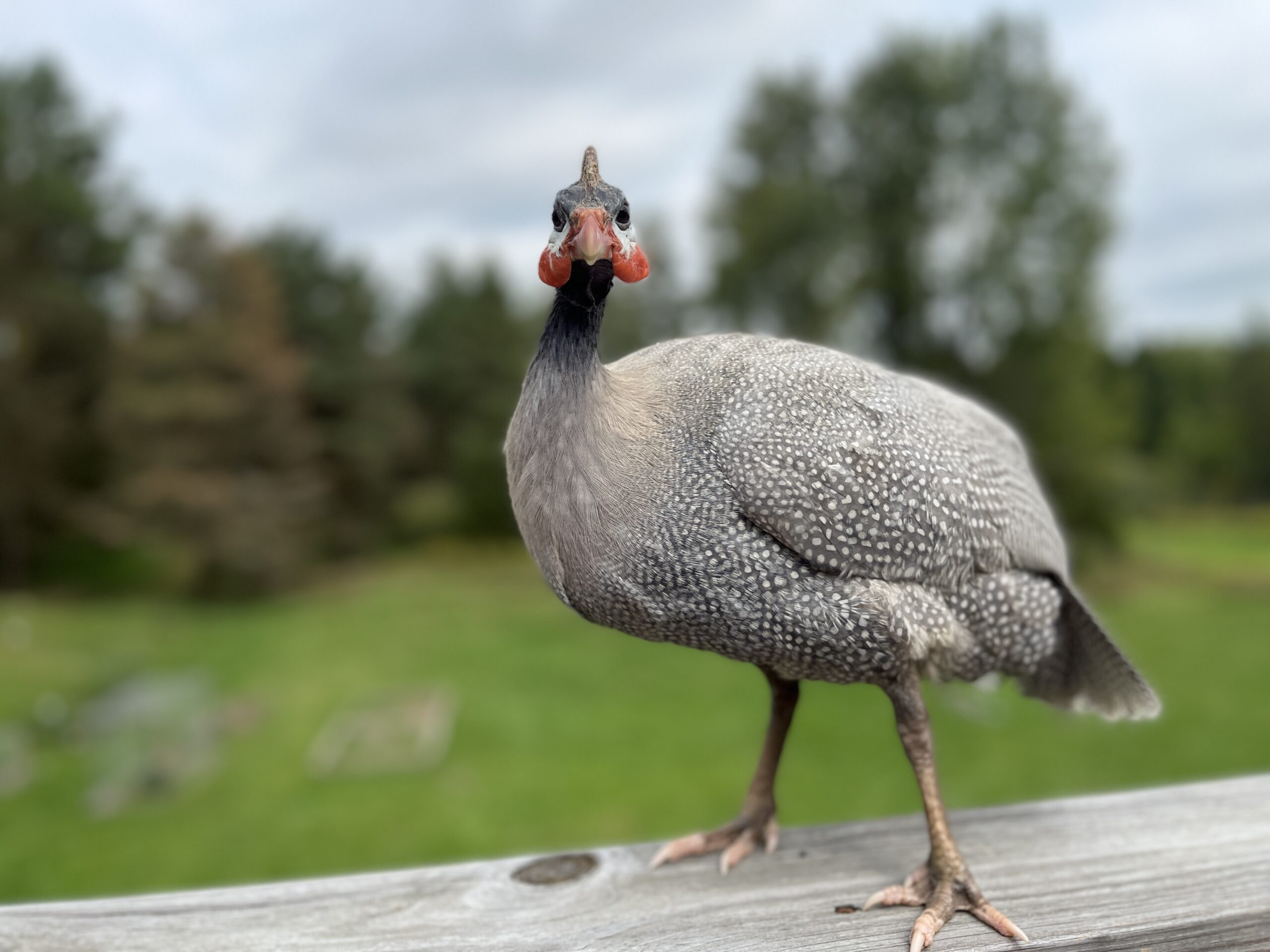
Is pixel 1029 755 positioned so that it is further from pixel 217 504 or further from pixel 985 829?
pixel 217 504

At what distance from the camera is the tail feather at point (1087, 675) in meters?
1.95

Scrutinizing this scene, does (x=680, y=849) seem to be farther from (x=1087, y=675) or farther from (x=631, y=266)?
(x=631, y=266)

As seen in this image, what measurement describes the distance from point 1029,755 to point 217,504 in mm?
12780

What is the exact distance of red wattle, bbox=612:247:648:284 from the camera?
4.72 feet

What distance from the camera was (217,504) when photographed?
1538 centimetres

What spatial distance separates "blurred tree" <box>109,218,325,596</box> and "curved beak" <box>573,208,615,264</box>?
15435 mm

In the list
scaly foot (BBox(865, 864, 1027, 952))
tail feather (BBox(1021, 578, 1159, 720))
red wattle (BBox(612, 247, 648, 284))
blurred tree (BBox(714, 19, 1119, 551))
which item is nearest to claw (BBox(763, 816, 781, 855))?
scaly foot (BBox(865, 864, 1027, 952))

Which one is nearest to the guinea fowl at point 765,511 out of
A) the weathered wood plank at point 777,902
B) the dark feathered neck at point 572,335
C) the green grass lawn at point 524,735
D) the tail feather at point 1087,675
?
the dark feathered neck at point 572,335

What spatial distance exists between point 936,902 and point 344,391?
1854 cm

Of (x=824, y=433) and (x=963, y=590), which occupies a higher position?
(x=824, y=433)

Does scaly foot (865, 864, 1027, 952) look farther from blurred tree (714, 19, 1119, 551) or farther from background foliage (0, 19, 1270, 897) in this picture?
blurred tree (714, 19, 1119, 551)

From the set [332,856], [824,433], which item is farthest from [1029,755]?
[824,433]

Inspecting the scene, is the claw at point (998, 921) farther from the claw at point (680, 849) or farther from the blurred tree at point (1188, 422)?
the blurred tree at point (1188, 422)

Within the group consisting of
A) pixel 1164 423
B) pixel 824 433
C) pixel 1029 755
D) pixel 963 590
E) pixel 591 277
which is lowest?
pixel 1029 755
